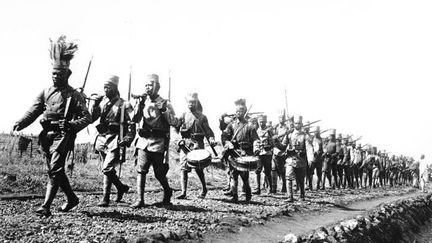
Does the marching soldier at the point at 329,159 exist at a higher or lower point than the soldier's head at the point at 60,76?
lower

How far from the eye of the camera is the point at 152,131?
7727mm

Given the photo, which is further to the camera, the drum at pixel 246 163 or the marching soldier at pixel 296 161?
the marching soldier at pixel 296 161

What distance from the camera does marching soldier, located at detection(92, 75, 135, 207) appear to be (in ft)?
24.6

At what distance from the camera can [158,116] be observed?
7.80 meters

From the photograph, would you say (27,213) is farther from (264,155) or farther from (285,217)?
(264,155)

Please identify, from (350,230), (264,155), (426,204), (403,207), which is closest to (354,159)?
(426,204)

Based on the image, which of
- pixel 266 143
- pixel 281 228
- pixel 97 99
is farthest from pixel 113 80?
pixel 266 143

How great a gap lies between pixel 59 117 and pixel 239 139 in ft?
15.0

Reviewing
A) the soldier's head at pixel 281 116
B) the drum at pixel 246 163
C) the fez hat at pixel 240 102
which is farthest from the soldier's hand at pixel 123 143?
the soldier's head at pixel 281 116

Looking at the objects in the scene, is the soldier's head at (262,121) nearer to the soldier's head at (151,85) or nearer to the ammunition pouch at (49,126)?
the soldier's head at (151,85)

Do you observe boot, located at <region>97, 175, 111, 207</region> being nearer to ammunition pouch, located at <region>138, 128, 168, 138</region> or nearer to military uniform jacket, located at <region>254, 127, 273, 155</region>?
ammunition pouch, located at <region>138, 128, 168, 138</region>

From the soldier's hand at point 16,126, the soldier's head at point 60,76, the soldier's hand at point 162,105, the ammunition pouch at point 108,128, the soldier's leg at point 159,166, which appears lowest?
the soldier's leg at point 159,166

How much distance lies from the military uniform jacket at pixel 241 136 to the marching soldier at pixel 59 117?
4.17 m

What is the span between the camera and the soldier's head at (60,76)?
6.44 meters
